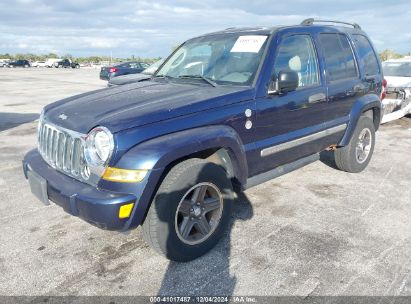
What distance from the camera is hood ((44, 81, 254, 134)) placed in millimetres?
2879

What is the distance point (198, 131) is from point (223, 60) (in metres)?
1.22

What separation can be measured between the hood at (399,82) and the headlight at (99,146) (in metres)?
8.16

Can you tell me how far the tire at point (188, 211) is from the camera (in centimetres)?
287

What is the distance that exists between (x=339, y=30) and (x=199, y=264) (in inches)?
137

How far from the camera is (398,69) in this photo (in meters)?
10.3

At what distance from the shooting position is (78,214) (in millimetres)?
2809

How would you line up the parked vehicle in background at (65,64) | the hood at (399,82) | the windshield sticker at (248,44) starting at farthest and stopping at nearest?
1. the parked vehicle in background at (65,64)
2. the hood at (399,82)
3. the windshield sticker at (248,44)

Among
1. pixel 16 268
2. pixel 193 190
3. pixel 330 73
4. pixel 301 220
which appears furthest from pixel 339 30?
pixel 16 268

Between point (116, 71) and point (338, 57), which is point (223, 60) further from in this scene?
point (116, 71)

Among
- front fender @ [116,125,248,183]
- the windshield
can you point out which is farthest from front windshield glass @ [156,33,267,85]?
the windshield

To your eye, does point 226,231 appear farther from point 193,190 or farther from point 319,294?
point 319,294

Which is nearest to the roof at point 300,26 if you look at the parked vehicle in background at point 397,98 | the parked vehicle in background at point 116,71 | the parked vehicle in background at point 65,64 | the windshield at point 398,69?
the parked vehicle in background at point 397,98

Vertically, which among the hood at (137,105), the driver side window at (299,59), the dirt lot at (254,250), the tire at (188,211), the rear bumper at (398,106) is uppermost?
the driver side window at (299,59)

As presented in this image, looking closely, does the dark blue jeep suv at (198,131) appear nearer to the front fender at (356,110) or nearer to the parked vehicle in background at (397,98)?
the front fender at (356,110)
